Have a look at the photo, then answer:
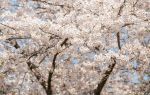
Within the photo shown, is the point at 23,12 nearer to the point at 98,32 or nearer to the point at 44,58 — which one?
the point at 44,58

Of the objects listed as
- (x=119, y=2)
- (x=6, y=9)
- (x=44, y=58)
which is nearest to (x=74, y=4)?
(x=119, y=2)

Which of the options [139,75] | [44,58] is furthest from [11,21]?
[139,75]

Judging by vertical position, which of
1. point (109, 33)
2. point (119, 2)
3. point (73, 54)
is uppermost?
point (119, 2)

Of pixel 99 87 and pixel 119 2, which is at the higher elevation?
pixel 119 2

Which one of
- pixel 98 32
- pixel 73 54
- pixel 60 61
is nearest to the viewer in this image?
pixel 98 32

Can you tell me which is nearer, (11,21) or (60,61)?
(11,21)

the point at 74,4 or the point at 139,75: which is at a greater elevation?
the point at 74,4

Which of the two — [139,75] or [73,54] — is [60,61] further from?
[139,75]

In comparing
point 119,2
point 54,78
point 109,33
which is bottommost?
point 54,78

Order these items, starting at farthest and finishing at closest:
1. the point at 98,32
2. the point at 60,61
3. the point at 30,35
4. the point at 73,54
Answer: the point at 60,61, the point at 73,54, the point at 30,35, the point at 98,32
